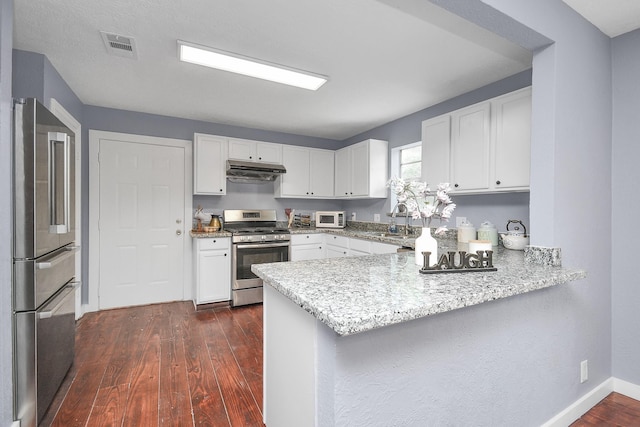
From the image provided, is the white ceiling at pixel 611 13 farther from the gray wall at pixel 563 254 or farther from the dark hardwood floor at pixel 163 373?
the dark hardwood floor at pixel 163 373

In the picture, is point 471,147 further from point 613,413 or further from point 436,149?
point 613,413

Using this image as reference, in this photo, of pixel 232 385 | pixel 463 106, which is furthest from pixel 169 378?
Result: pixel 463 106

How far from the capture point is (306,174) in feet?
15.2

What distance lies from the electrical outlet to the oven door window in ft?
10.1

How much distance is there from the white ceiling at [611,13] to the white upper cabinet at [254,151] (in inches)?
133

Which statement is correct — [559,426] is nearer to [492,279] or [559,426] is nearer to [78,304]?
[492,279]

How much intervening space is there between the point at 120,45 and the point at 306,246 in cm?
295

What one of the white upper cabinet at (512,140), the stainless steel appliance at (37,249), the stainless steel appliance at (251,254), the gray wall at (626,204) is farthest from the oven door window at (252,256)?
the gray wall at (626,204)

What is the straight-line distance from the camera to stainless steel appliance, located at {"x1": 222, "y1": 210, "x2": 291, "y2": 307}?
375 cm

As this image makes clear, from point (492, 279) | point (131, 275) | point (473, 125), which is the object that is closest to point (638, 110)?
point (473, 125)

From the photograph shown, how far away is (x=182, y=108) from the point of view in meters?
3.62

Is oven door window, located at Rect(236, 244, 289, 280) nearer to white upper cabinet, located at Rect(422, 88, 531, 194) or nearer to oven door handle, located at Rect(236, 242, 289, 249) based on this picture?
oven door handle, located at Rect(236, 242, 289, 249)

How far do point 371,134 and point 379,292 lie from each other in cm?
379

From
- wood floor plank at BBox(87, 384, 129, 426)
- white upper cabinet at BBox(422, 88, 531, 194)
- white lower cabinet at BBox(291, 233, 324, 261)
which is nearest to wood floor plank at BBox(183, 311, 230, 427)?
wood floor plank at BBox(87, 384, 129, 426)
